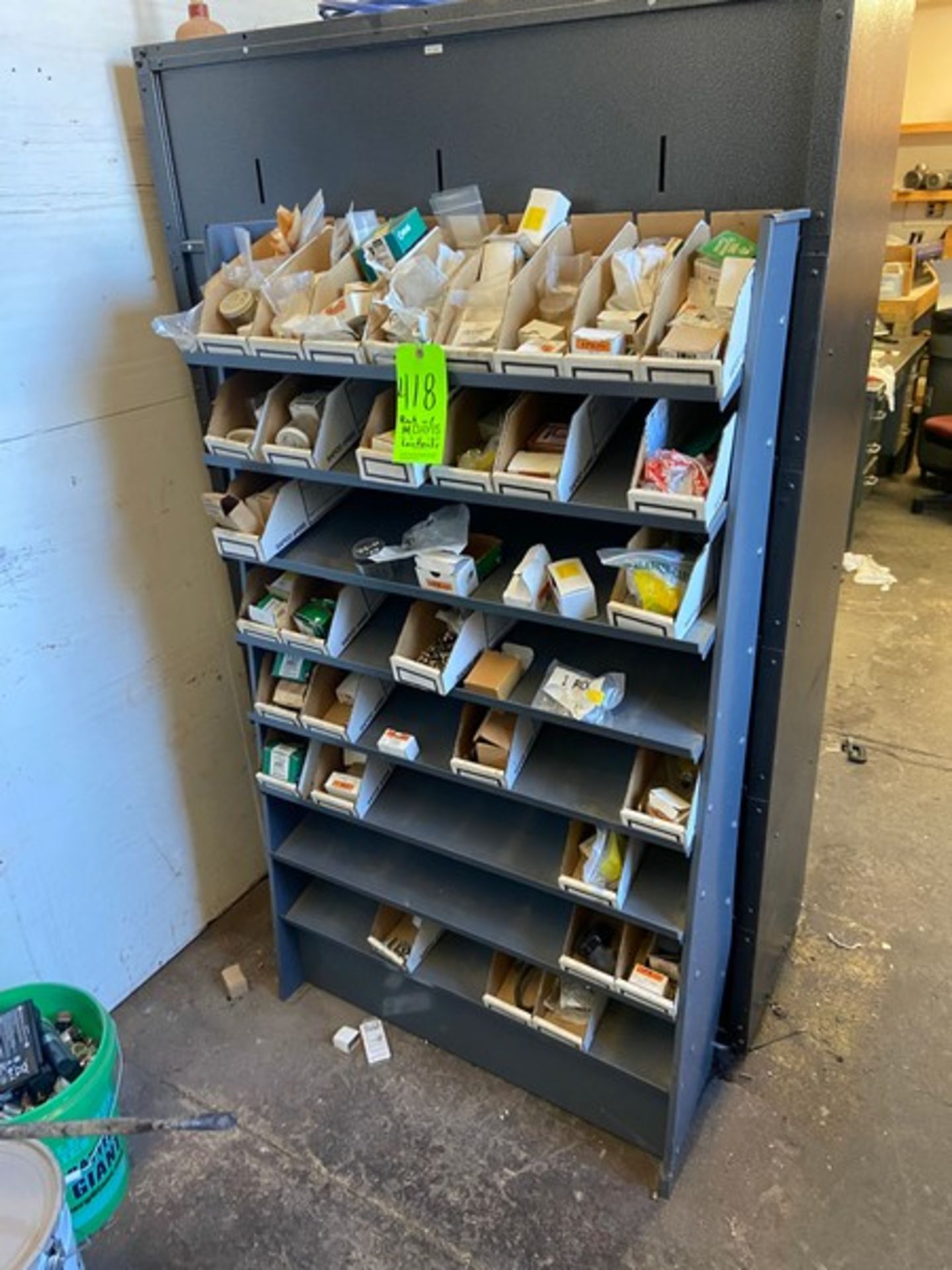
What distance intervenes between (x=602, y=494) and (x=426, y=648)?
1.39 feet

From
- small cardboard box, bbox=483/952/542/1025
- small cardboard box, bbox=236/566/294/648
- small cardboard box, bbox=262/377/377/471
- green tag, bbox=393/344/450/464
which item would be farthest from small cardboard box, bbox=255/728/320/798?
green tag, bbox=393/344/450/464

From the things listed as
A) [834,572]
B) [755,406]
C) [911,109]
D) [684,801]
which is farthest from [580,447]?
[911,109]

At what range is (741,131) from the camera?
118cm

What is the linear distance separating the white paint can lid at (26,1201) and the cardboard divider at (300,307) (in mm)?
1163

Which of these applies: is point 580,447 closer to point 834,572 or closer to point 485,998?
point 834,572

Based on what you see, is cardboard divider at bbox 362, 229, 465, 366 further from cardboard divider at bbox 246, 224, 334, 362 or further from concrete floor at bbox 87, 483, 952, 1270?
concrete floor at bbox 87, 483, 952, 1270

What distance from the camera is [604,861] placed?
148cm

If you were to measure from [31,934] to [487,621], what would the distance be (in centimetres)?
107

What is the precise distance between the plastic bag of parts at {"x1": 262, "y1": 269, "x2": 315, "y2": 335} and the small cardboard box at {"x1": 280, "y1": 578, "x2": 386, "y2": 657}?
442 millimetres

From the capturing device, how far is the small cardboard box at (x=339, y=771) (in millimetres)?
1729

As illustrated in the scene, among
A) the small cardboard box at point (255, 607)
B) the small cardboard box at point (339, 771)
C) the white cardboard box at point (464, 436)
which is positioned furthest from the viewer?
the small cardboard box at point (339, 771)

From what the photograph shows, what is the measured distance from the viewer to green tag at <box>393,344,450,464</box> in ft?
4.01

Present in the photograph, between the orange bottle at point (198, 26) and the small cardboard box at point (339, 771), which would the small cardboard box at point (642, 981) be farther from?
the orange bottle at point (198, 26)

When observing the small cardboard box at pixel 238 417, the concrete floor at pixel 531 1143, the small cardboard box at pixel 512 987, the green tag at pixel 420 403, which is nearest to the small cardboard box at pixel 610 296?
the green tag at pixel 420 403
